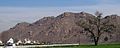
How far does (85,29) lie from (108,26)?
6.06 m

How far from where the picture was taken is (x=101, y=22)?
102062 mm

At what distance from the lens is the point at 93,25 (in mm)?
100938

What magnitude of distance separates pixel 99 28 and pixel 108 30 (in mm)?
2535

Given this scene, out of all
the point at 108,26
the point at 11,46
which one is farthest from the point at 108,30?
the point at 11,46

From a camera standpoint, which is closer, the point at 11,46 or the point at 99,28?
the point at 11,46

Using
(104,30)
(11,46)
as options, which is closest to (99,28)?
(104,30)

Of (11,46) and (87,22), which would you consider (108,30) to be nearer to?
(87,22)

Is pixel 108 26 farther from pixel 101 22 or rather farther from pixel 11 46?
pixel 11 46

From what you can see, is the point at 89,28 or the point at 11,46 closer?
the point at 11,46

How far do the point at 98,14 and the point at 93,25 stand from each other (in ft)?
10.3

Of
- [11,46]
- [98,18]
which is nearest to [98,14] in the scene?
[98,18]

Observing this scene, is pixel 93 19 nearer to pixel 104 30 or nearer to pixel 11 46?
pixel 104 30

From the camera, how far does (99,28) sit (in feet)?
331

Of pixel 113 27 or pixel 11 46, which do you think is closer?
pixel 11 46
